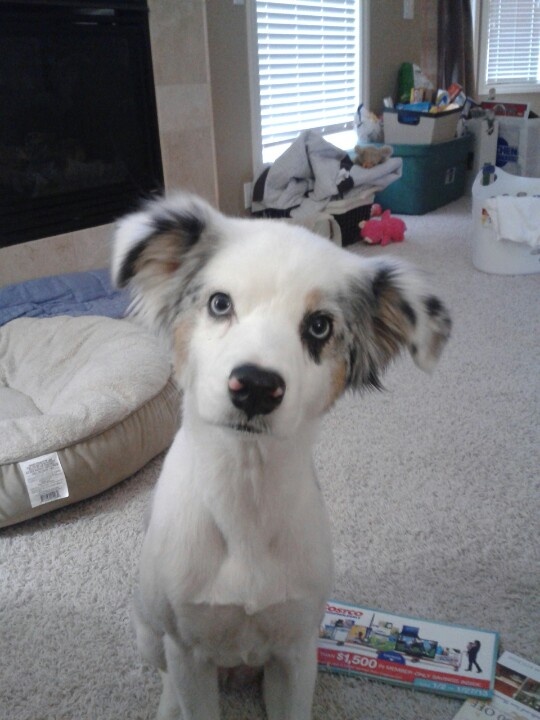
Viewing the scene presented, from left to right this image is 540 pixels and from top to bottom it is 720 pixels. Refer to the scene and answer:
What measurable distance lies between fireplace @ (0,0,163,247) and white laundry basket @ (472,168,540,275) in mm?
1795

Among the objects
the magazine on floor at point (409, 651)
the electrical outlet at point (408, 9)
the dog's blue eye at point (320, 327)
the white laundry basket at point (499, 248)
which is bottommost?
the magazine on floor at point (409, 651)

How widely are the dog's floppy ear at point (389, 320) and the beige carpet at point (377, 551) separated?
75 cm

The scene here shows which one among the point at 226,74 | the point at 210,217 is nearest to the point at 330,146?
the point at 226,74

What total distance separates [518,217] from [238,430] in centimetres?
304

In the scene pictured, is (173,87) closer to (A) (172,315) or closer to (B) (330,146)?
(B) (330,146)

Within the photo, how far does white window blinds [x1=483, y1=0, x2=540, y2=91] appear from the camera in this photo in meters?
6.70

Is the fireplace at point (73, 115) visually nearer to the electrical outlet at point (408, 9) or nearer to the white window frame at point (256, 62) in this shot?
the white window frame at point (256, 62)

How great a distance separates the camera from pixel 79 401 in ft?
6.19

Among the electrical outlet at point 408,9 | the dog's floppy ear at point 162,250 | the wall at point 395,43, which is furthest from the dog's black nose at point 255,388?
the electrical outlet at point 408,9

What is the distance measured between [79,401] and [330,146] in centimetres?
287

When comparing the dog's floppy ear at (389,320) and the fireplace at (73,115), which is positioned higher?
the fireplace at (73,115)

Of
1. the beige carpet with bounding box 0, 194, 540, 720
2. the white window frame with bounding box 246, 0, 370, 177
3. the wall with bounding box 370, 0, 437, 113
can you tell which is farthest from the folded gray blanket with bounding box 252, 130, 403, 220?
the beige carpet with bounding box 0, 194, 540, 720

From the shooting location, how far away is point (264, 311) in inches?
34.5

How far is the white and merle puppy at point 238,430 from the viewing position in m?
0.91
